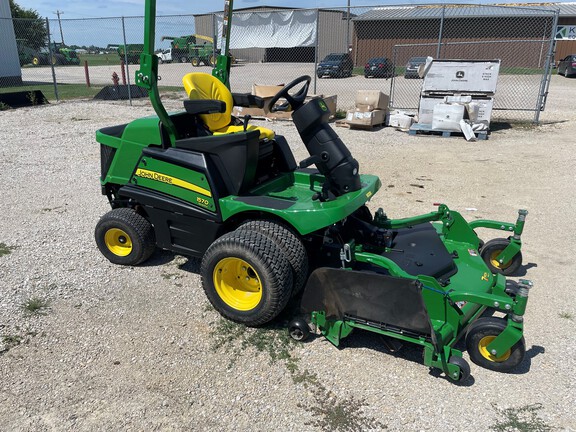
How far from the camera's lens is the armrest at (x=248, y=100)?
13.1 ft

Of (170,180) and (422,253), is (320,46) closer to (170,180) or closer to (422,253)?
(170,180)

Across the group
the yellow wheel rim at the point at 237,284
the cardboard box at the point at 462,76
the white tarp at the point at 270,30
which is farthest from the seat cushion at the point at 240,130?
the white tarp at the point at 270,30

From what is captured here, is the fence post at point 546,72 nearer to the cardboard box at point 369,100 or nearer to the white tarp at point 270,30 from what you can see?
the cardboard box at point 369,100

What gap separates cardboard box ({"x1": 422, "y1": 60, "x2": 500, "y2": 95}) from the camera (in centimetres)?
953

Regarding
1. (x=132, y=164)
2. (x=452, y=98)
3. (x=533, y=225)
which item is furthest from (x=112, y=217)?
(x=452, y=98)

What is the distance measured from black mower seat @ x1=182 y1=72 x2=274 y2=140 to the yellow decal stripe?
0.60 metres

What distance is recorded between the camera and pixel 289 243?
3.18 m

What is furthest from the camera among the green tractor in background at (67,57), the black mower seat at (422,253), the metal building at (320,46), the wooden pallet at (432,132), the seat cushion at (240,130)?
the green tractor in background at (67,57)

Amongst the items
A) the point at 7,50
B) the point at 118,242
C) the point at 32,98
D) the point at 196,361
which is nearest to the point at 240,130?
the point at 118,242

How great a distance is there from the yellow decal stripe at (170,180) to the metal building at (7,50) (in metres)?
17.3

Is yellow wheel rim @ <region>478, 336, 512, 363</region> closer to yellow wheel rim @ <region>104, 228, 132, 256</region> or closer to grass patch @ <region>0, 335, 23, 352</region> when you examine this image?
yellow wheel rim @ <region>104, 228, 132, 256</region>

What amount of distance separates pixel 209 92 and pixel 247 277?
1715 mm

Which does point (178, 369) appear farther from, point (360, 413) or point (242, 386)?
point (360, 413)

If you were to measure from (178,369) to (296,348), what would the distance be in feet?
2.48
